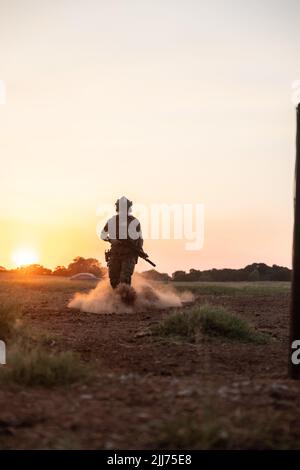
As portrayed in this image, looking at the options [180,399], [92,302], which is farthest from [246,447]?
[92,302]

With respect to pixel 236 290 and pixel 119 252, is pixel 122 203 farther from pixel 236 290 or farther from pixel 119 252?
pixel 236 290

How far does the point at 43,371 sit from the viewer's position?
307 inches

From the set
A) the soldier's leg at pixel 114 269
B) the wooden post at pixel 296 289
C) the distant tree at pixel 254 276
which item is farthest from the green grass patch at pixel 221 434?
the distant tree at pixel 254 276

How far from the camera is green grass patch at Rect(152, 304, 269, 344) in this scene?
42.4 feet

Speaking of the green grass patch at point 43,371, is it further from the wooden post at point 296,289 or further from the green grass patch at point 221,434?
the wooden post at point 296,289

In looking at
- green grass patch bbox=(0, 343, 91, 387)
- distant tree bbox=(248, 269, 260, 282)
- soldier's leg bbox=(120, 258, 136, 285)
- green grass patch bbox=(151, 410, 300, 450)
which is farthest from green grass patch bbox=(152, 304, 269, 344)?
distant tree bbox=(248, 269, 260, 282)

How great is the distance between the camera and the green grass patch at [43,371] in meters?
7.73

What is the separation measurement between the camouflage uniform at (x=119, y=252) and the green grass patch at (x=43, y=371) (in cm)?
1323

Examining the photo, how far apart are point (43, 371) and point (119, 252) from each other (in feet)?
45.0

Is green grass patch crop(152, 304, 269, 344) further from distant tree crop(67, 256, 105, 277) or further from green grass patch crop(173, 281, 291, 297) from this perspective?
distant tree crop(67, 256, 105, 277)

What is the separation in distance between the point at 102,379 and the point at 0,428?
6.56 ft

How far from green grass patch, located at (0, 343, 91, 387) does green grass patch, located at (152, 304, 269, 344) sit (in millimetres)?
4861
